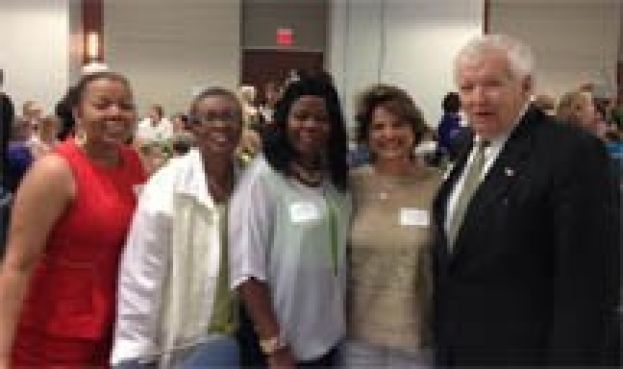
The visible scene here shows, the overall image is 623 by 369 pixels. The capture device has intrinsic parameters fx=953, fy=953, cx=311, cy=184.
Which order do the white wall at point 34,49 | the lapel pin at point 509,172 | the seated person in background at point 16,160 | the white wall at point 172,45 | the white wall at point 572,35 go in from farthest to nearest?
1. the white wall at point 172,45
2. the white wall at point 34,49
3. the white wall at point 572,35
4. the seated person in background at point 16,160
5. the lapel pin at point 509,172

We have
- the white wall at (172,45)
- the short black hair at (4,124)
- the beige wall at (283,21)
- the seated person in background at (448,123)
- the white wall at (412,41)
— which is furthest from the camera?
the white wall at (172,45)

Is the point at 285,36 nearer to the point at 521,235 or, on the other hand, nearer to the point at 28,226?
the point at 28,226

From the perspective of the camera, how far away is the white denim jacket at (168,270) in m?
2.18

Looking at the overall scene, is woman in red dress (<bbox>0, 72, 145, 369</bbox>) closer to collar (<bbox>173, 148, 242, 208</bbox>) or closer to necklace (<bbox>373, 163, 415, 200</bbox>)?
collar (<bbox>173, 148, 242, 208</bbox>)

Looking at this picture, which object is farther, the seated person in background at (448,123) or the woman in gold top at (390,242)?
the seated person in background at (448,123)

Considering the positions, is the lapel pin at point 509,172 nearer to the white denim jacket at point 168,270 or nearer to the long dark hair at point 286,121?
the long dark hair at point 286,121

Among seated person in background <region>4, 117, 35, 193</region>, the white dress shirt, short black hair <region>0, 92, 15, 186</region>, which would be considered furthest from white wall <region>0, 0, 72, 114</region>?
the white dress shirt

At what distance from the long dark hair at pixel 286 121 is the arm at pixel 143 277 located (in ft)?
0.91

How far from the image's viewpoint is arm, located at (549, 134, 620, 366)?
6.32ft

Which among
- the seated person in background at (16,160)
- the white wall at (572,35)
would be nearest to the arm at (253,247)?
the seated person in background at (16,160)

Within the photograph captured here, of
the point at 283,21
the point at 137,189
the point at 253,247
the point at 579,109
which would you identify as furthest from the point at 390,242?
the point at 283,21

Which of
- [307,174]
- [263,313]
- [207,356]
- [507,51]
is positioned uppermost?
[507,51]

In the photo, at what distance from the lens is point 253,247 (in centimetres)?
222

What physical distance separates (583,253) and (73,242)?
111cm
